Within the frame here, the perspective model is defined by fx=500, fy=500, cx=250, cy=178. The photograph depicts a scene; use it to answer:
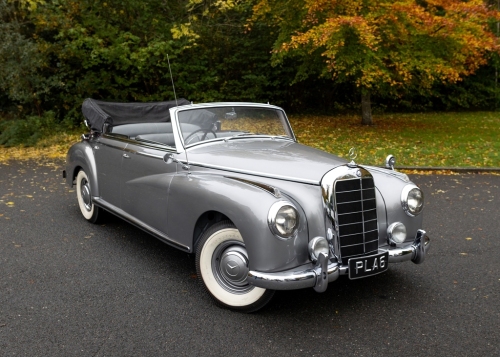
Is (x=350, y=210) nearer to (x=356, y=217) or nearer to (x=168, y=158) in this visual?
(x=356, y=217)

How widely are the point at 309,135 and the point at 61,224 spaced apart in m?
9.68

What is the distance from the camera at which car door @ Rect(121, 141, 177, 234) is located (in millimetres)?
4613

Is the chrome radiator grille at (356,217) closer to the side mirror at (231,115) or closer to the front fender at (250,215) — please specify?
the front fender at (250,215)

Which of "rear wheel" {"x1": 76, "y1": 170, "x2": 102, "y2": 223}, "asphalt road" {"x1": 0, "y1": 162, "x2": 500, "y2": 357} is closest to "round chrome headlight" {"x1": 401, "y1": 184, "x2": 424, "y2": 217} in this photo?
"asphalt road" {"x1": 0, "y1": 162, "x2": 500, "y2": 357}

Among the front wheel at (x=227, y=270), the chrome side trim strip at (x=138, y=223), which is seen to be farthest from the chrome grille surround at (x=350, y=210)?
the chrome side trim strip at (x=138, y=223)

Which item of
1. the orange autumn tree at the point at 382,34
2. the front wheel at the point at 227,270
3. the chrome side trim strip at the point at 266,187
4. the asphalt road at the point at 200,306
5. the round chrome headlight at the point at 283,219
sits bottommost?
the asphalt road at the point at 200,306

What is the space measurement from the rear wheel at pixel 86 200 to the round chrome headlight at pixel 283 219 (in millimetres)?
3350

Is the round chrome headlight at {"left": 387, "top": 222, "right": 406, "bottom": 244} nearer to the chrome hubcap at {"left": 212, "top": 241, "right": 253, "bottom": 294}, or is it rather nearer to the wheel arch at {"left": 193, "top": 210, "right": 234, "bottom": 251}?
the chrome hubcap at {"left": 212, "top": 241, "right": 253, "bottom": 294}

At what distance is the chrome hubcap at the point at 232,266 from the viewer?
12.5 feet

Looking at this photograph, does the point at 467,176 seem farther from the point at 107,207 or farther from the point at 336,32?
the point at 107,207

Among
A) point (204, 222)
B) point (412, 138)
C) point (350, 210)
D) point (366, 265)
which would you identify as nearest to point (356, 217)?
point (350, 210)

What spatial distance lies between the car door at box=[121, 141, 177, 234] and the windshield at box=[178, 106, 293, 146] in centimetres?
31

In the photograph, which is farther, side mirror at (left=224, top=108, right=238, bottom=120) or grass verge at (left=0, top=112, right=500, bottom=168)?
grass verge at (left=0, top=112, right=500, bottom=168)

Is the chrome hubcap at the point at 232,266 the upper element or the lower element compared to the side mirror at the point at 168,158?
lower
